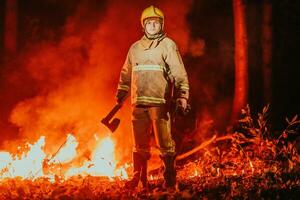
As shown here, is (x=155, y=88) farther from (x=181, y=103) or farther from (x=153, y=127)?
(x=153, y=127)

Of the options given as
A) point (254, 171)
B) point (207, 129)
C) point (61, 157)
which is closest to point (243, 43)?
point (207, 129)

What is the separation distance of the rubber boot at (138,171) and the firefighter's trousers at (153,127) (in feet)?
0.33

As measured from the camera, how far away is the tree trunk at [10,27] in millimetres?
14266

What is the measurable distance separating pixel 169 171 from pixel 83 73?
197 inches

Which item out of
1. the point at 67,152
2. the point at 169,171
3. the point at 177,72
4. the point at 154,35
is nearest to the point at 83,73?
the point at 67,152

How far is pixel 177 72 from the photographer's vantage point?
7.34 m

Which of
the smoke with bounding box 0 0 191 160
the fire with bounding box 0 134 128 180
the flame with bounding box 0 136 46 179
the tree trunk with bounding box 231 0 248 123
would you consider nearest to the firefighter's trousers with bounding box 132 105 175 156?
the fire with bounding box 0 134 128 180

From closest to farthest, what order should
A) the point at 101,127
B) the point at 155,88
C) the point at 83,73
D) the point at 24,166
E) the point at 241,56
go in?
the point at 155,88 → the point at 24,166 → the point at 101,127 → the point at 83,73 → the point at 241,56

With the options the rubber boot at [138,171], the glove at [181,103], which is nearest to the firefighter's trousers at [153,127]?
the rubber boot at [138,171]

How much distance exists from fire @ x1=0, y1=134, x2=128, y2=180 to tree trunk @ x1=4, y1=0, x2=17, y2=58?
5331 millimetres

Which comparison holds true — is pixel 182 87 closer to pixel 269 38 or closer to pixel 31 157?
pixel 31 157

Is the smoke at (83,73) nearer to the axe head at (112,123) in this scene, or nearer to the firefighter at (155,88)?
the axe head at (112,123)

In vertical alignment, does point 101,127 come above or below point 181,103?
above

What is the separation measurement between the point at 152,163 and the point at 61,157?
182cm
